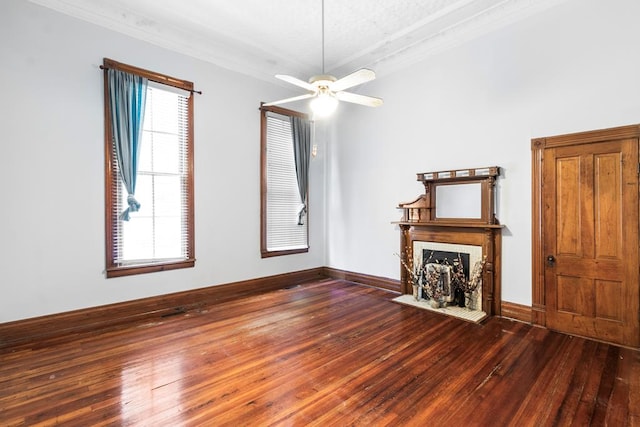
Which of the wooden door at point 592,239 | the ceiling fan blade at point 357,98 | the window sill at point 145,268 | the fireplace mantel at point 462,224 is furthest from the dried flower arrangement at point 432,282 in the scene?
the window sill at point 145,268

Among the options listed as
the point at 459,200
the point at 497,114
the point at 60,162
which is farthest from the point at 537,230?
the point at 60,162

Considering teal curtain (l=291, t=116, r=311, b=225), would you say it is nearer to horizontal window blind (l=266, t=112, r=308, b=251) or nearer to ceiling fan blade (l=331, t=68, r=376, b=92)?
horizontal window blind (l=266, t=112, r=308, b=251)

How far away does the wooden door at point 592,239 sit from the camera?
3.03 m

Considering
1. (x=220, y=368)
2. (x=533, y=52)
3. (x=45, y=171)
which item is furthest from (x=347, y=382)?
(x=533, y=52)

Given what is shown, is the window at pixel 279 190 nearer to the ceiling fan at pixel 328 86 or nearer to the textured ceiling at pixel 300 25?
the textured ceiling at pixel 300 25

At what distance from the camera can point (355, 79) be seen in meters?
2.72

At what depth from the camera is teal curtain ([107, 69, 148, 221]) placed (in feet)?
12.1

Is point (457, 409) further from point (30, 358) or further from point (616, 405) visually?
point (30, 358)

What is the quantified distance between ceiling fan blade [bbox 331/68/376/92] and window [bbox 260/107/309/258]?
2585 millimetres

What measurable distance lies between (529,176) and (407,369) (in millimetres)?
2697

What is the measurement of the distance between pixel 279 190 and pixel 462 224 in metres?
3.03

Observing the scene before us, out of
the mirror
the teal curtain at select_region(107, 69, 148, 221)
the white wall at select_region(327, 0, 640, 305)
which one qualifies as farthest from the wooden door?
the teal curtain at select_region(107, 69, 148, 221)

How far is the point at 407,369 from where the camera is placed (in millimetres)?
2600

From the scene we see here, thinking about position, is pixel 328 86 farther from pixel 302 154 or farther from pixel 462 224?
pixel 302 154
